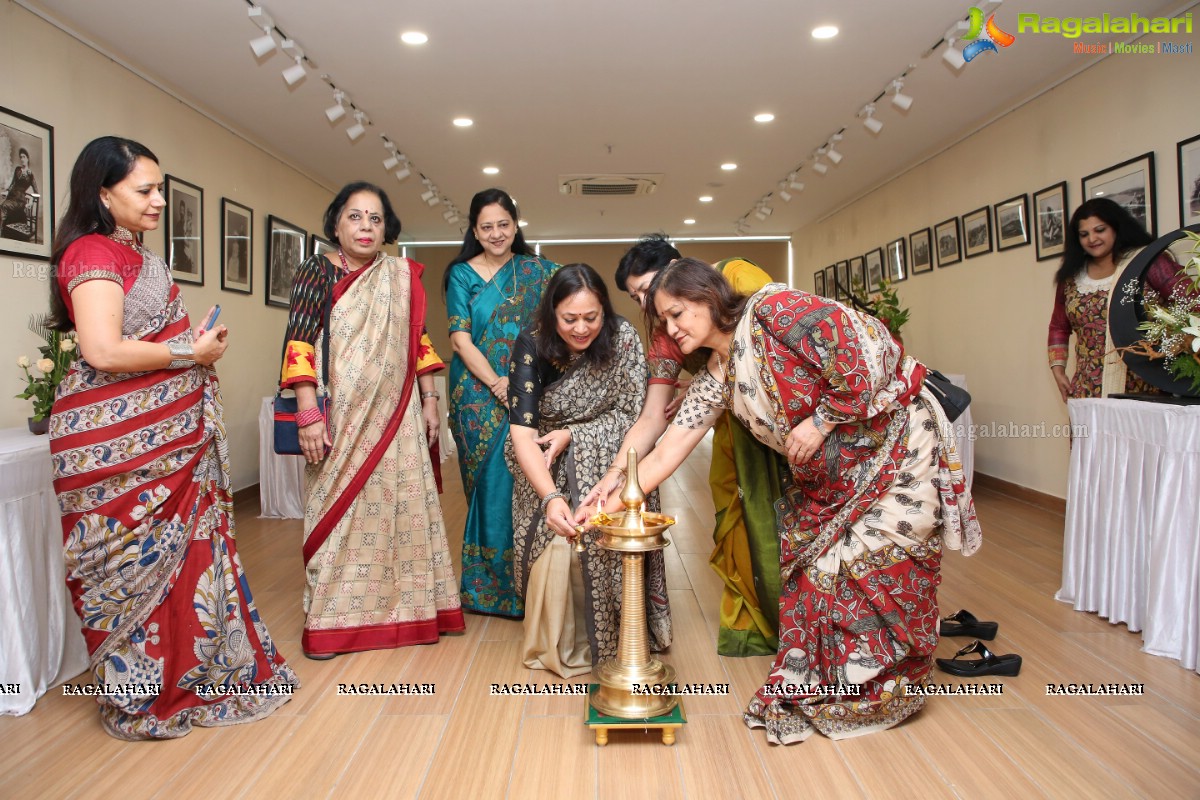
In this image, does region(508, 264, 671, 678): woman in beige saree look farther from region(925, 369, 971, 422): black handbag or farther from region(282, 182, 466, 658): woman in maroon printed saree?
region(925, 369, 971, 422): black handbag

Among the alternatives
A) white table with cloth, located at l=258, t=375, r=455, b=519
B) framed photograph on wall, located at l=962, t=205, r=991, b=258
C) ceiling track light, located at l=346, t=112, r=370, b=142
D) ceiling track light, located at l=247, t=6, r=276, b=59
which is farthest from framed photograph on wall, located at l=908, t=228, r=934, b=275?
ceiling track light, located at l=247, t=6, r=276, b=59

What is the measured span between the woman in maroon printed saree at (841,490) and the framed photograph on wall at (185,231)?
381 centimetres

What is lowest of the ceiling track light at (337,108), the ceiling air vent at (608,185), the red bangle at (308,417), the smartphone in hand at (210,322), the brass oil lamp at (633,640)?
the brass oil lamp at (633,640)

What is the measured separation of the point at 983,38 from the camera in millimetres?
4164

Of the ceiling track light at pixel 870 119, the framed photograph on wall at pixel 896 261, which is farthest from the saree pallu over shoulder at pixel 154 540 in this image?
the framed photograph on wall at pixel 896 261

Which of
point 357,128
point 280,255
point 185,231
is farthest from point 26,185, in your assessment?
point 280,255

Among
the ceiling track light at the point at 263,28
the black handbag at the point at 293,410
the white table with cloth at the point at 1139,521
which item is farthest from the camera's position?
the ceiling track light at the point at 263,28

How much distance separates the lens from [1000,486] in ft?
18.6

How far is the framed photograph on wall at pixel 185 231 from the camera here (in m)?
4.71

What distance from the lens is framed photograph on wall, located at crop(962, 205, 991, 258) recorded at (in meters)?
5.79

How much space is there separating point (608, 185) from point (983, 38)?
3.97m

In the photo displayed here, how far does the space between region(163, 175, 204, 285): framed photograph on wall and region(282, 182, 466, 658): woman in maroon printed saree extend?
102 inches

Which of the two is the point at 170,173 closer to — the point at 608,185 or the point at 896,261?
the point at 608,185

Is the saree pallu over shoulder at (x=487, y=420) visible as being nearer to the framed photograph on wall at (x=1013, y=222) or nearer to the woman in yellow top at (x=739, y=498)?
the woman in yellow top at (x=739, y=498)
